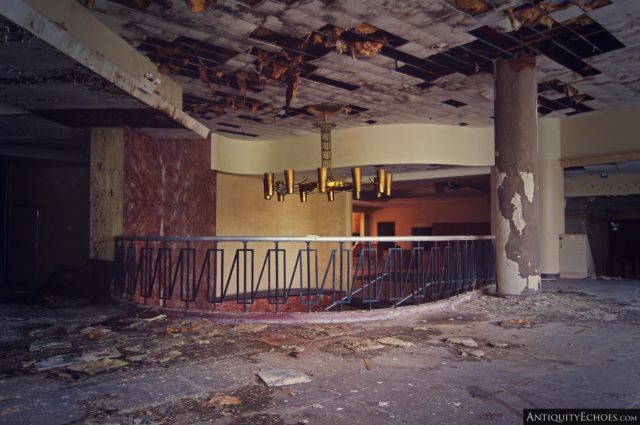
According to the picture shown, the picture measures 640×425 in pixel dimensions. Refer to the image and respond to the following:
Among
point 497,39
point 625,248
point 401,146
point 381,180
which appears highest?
point 497,39

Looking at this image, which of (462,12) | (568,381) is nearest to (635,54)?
(462,12)

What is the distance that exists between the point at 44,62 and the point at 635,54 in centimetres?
771

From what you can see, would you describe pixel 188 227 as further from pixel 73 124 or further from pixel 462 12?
pixel 462 12

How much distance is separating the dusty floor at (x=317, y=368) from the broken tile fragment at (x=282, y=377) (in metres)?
0.06

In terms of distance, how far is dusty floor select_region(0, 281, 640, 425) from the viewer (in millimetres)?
2623

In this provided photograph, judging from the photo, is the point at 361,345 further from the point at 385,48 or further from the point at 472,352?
the point at 385,48

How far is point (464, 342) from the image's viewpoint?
165 inches

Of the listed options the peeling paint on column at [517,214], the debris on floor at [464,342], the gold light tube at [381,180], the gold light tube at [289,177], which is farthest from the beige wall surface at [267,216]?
the debris on floor at [464,342]

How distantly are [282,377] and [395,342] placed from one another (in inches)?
57.2

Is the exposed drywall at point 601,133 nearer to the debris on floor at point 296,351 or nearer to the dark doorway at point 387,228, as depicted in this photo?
the debris on floor at point 296,351

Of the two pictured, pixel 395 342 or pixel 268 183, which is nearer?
pixel 395 342

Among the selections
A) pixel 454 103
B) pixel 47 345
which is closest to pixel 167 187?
pixel 47 345

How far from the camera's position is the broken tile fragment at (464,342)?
414cm

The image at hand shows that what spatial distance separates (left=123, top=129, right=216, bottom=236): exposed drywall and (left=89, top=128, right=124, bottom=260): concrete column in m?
0.16
